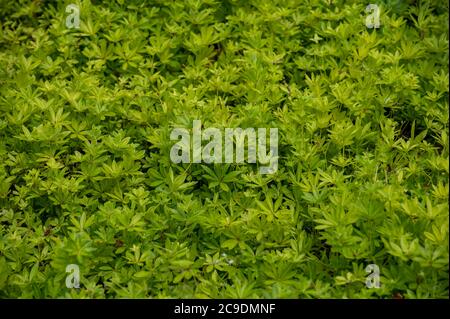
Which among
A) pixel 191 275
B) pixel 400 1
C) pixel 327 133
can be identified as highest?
pixel 400 1

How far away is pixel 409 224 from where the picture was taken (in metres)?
3.29

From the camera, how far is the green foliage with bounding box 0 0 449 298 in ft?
10.8

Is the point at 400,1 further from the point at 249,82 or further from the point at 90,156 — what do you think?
the point at 90,156

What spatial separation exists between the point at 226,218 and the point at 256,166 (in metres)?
0.51

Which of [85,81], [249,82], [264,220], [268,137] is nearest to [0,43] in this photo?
[85,81]

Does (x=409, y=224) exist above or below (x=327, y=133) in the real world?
below

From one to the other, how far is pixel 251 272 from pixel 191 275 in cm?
31

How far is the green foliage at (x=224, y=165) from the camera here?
330 cm

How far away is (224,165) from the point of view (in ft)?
12.5

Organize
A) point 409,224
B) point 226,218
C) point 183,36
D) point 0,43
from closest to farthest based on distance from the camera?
1. point 409,224
2. point 226,218
3. point 183,36
4. point 0,43

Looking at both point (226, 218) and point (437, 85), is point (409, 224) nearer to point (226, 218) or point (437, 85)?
point (226, 218)

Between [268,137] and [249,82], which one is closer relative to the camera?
[268,137]

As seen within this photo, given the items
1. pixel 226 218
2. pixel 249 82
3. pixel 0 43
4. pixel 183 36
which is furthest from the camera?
pixel 0 43

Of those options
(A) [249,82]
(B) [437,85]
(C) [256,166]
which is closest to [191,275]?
(C) [256,166]
